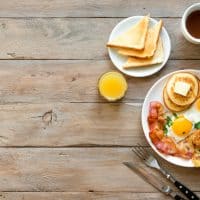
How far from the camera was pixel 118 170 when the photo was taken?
5.19 ft

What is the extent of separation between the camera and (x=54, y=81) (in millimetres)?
1604

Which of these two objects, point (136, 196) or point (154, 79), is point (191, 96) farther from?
point (136, 196)

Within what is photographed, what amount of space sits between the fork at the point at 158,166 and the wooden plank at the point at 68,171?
2 cm

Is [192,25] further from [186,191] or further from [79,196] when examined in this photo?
[79,196]

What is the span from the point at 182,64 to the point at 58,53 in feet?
1.02

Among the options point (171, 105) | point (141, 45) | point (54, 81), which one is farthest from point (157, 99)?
point (54, 81)

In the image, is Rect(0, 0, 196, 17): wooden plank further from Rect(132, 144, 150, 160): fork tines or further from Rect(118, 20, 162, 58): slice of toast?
Rect(132, 144, 150, 160): fork tines

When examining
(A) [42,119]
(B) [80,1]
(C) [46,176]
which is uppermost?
(B) [80,1]

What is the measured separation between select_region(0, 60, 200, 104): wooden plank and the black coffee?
7 centimetres

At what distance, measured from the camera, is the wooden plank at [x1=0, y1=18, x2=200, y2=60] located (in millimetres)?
1604

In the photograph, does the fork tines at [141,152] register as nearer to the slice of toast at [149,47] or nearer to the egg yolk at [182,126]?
the egg yolk at [182,126]

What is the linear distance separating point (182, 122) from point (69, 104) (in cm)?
28

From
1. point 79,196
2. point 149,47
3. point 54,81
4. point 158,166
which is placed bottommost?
point 79,196

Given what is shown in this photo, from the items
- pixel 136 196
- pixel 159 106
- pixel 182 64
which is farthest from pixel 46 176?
pixel 182 64
